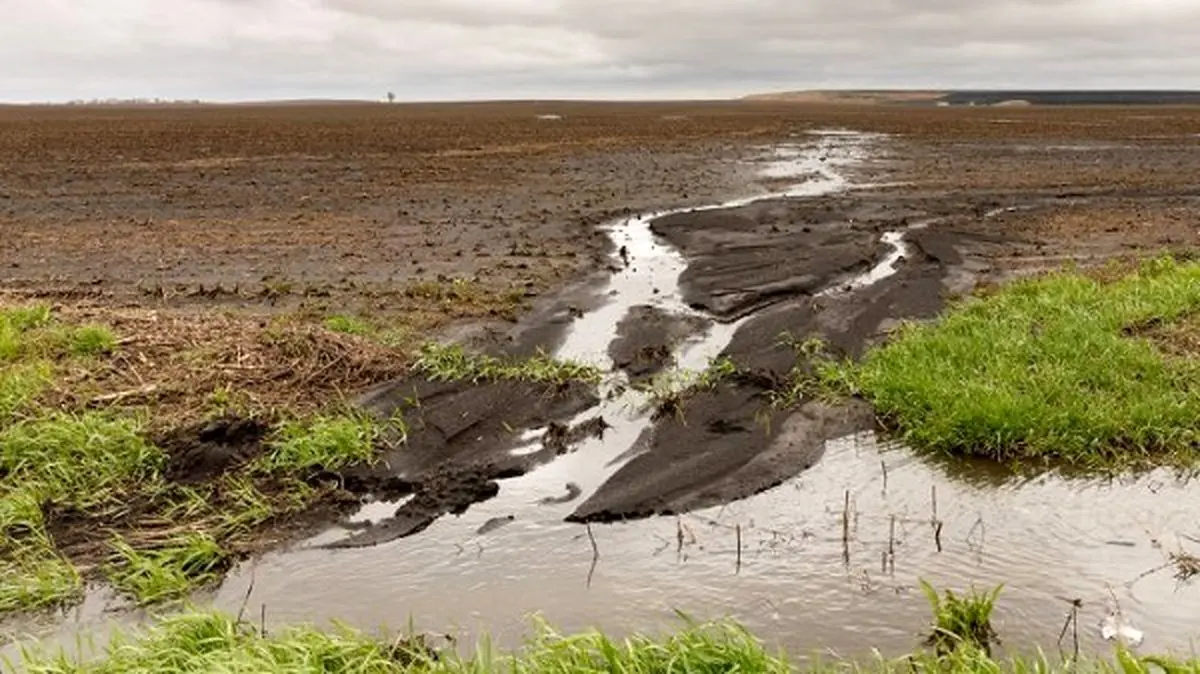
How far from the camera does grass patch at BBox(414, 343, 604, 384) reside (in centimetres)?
1078

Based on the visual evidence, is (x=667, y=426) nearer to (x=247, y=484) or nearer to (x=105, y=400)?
(x=247, y=484)

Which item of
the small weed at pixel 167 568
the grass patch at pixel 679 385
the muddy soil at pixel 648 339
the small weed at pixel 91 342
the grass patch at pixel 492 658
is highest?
the small weed at pixel 91 342

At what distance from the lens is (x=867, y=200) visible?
26.4 meters

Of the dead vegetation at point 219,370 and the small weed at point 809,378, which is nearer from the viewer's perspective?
the dead vegetation at point 219,370

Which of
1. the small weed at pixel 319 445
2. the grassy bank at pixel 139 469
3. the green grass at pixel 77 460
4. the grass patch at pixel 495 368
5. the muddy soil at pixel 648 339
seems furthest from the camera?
the muddy soil at pixel 648 339

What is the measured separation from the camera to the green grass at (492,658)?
5.18m

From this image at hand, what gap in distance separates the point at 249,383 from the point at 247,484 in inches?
81.0

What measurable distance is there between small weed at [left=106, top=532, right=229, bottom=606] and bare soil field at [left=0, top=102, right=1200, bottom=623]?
0.23 m

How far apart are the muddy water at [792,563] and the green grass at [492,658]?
0.50 meters

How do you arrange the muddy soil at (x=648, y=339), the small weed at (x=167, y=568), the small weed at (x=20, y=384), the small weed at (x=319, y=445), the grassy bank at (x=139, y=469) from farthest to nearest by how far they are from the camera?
the muddy soil at (x=648, y=339) < the small weed at (x=20, y=384) < the small weed at (x=319, y=445) < the grassy bank at (x=139, y=469) < the small weed at (x=167, y=568)

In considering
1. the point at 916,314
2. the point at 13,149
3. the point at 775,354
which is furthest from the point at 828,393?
the point at 13,149

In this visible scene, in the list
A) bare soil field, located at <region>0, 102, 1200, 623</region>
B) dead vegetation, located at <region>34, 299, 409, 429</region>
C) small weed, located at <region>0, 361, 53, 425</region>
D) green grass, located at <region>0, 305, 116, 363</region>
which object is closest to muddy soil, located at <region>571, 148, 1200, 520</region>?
bare soil field, located at <region>0, 102, 1200, 623</region>

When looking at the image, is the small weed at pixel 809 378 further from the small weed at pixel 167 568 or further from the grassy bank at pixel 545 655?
the small weed at pixel 167 568

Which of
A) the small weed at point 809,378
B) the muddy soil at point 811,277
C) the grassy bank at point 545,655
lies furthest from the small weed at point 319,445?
the small weed at point 809,378
